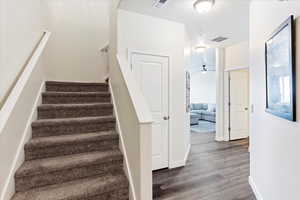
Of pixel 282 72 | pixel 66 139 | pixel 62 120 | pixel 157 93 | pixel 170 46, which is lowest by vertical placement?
pixel 66 139

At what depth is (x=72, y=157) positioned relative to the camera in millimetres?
1903

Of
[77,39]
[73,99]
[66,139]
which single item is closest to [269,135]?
[66,139]

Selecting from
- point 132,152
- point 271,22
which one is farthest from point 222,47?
point 132,152

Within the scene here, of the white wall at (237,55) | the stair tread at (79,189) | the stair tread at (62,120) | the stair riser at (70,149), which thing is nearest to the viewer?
the stair tread at (79,189)

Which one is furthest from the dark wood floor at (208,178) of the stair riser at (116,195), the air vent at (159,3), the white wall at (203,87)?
the white wall at (203,87)

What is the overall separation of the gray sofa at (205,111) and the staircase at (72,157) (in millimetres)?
6415

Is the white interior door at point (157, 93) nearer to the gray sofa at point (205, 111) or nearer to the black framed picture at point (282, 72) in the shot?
the black framed picture at point (282, 72)

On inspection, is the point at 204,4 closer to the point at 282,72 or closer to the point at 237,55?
the point at 282,72

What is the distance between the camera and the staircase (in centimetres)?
159

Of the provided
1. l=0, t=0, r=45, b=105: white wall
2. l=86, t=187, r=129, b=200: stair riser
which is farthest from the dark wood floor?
l=0, t=0, r=45, b=105: white wall

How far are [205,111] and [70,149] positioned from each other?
25.8 ft

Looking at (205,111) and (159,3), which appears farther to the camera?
(205,111)

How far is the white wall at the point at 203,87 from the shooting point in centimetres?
964

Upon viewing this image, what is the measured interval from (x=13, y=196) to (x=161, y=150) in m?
2.16
